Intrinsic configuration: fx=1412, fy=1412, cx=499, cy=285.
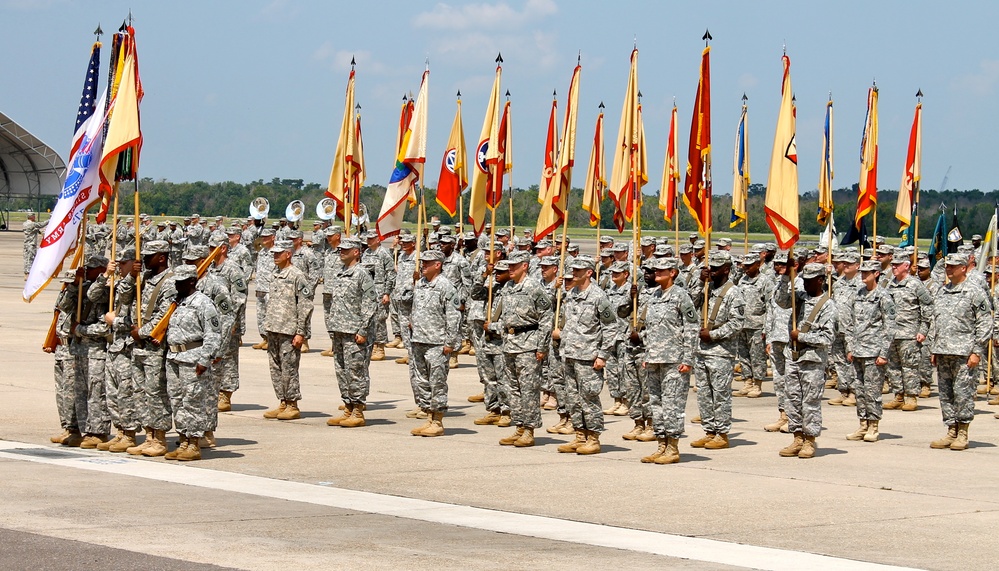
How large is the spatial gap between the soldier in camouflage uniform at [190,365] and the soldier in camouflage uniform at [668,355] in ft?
13.2

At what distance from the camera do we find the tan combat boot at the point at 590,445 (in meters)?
13.6

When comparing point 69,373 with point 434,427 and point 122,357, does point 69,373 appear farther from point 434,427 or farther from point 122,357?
point 434,427

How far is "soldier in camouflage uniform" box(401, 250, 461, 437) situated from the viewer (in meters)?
14.6

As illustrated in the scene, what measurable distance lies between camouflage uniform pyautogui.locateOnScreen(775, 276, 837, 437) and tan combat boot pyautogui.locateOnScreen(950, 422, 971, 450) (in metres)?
1.64

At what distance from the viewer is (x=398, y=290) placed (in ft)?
66.6

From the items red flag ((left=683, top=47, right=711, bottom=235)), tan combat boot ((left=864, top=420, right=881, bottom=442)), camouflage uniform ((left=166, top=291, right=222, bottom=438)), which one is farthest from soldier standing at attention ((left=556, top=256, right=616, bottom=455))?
camouflage uniform ((left=166, top=291, right=222, bottom=438))

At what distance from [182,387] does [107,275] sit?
1.37 meters

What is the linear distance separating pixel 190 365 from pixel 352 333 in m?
3.07

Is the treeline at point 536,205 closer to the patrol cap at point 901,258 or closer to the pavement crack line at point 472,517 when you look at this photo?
the patrol cap at point 901,258

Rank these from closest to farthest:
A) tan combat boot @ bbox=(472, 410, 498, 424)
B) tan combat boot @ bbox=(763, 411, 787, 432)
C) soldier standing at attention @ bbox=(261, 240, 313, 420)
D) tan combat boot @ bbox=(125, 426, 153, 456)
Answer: tan combat boot @ bbox=(125, 426, 153, 456) < tan combat boot @ bbox=(763, 411, 787, 432) < tan combat boot @ bbox=(472, 410, 498, 424) < soldier standing at attention @ bbox=(261, 240, 313, 420)

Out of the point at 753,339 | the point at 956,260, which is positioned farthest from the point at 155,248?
the point at 753,339

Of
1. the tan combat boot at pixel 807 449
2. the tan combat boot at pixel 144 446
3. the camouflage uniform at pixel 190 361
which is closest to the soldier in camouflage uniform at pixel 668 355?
the tan combat boot at pixel 807 449

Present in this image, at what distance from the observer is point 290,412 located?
15891 mm

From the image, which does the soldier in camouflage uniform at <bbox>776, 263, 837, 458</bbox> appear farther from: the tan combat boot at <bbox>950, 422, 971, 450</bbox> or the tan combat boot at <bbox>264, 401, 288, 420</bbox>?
the tan combat boot at <bbox>264, 401, 288, 420</bbox>
